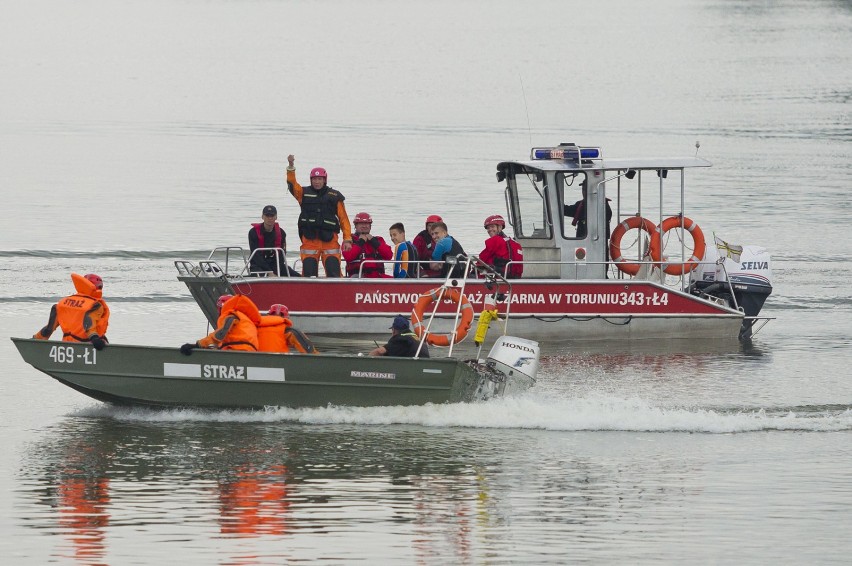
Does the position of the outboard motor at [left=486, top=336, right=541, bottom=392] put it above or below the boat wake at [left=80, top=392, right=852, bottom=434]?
above

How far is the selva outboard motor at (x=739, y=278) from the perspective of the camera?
2150 cm

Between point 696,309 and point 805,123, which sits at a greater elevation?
point 805,123

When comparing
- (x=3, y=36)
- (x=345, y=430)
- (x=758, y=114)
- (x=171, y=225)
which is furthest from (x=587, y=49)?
(x=345, y=430)

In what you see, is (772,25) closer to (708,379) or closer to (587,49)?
(587,49)

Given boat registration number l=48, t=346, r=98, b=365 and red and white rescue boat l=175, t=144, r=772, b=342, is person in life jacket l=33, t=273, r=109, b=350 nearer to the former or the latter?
boat registration number l=48, t=346, r=98, b=365

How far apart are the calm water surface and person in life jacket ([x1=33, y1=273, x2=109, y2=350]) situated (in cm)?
100

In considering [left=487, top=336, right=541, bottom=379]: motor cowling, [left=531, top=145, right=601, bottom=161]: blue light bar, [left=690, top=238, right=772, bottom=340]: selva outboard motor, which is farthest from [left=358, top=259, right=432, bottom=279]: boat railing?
[left=690, top=238, right=772, bottom=340]: selva outboard motor

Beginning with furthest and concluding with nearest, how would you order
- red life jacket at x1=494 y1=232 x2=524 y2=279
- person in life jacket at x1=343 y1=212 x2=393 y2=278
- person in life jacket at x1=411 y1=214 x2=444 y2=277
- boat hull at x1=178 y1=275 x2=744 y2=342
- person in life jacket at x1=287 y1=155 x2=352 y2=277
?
person in life jacket at x1=411 y1=214 x2=444 y2=277 → person in life jacket at x1=343 y1=212 x2=393 y2=278 → red life jacket at x1=494 y1=232 x2=524 y2=279 → person in life jacket at x1=287 y1=155 x2=352 y2=277 → boat hull at x1=178 y1=275 x2=744 y2=342

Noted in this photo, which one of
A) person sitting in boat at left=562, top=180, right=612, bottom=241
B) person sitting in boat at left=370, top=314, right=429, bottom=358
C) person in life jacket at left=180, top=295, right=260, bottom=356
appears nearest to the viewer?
person in life jacket at left=180, top=295, right=260, bottom=356

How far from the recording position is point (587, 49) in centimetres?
9694

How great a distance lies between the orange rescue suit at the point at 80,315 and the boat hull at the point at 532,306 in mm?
3286

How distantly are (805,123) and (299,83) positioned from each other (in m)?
28.4

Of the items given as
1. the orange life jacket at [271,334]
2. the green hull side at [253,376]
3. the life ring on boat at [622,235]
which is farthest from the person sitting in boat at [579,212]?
the orange life jacket at [271,334]

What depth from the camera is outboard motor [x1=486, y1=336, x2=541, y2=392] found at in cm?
1634
